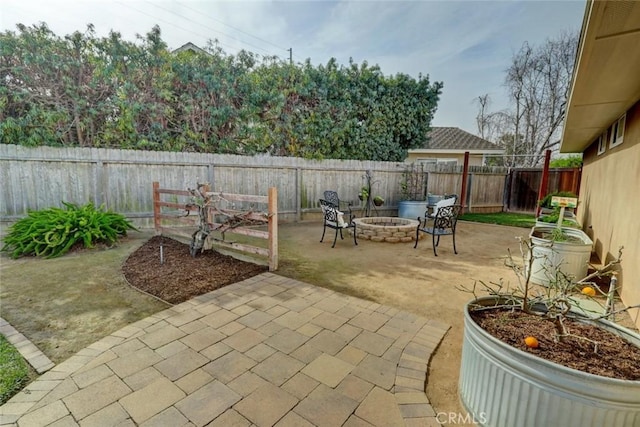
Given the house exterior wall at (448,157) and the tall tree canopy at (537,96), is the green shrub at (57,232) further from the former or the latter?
the tall tree canopy at (537,96)

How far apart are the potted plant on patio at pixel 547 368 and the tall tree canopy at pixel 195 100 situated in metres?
7.25

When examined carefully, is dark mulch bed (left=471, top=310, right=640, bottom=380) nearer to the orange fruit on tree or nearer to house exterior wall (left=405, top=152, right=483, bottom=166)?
the orange fruit on tree

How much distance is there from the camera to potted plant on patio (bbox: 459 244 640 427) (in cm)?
115

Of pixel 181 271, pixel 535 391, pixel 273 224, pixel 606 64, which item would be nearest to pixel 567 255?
pixel 606 64

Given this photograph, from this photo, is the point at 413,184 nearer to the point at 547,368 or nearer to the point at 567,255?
the point at 567,255

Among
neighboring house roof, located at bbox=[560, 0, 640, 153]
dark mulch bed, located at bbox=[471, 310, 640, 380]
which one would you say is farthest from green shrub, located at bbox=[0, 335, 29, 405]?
neighboring house roof, located at bbox=[560, 0, 640, 153]

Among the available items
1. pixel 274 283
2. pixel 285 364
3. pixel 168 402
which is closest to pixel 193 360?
pixel 168 402

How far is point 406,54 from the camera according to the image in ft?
27.6

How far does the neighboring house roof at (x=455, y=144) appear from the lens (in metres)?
14.0

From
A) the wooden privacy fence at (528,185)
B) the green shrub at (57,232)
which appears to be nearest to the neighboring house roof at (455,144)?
the wooden privacy fence at (528,185)

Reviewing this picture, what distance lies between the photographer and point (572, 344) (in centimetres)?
148

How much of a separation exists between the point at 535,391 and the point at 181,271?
3650 millimetres

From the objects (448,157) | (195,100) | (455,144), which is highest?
(455,144)

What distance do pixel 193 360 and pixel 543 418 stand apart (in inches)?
78.6
